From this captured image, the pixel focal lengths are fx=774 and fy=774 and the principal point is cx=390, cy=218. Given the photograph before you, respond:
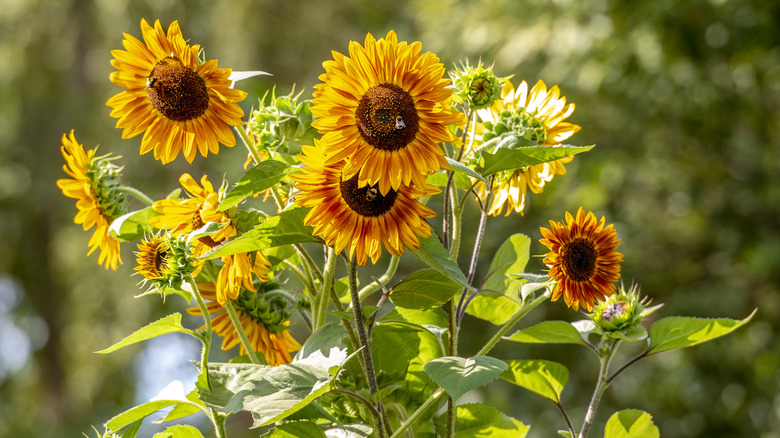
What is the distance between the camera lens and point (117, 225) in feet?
1.41

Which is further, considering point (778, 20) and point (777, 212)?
point (777, 212)

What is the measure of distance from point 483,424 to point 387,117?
19 centimetres

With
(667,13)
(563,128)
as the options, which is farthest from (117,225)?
(667,13)

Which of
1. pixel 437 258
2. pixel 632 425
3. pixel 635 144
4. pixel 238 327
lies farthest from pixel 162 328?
pixel 635 144

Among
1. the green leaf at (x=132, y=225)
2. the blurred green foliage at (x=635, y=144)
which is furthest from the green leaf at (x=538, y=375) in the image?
the blurred green foliage at (x=635, y=144)

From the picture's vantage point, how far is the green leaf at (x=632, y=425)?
41 cm

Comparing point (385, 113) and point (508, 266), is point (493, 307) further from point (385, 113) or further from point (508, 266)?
point (385, 113)

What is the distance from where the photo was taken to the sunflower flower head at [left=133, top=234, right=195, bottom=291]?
1.20 ft

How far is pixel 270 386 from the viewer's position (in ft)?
A: 1.10

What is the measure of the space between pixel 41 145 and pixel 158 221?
3.70 m

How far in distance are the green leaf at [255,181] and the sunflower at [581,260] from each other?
0.13 metres

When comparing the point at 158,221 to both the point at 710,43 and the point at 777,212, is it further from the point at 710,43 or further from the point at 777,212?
the point at 777,212

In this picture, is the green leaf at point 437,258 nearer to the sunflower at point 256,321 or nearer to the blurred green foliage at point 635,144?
the sunflower at point 256,321

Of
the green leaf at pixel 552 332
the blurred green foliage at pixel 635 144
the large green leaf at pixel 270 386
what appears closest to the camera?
the large green leaf at pixel 270 386
